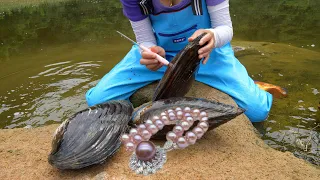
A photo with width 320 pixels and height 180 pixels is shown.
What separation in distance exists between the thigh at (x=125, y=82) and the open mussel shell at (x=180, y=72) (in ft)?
2.64

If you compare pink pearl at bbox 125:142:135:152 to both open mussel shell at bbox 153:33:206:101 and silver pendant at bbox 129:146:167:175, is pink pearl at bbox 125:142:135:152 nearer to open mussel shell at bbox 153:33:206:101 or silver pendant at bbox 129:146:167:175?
silver pendant at bbox 129:146:167:175

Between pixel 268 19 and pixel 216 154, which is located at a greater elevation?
pixel 216 154

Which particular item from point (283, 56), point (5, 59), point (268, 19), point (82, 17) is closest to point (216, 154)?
point (283, 56)

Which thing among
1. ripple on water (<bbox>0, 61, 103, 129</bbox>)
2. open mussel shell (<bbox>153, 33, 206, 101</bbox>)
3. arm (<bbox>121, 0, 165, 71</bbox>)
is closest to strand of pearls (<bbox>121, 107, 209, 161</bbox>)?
open mussel shell (<bbox>153, 33, 206, 101</bbox>)

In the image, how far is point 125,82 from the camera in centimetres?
296

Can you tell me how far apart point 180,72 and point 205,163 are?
58 cm

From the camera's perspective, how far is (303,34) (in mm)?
6266

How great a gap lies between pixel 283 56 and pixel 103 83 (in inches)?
108

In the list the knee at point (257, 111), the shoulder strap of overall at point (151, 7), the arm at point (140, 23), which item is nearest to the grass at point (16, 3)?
the arm at point (140, 23)

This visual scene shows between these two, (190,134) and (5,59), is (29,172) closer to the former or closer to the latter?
(190,134)

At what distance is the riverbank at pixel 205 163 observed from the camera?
1.58 meters

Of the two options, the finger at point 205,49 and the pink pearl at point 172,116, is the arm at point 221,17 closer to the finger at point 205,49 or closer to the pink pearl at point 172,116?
the finger at point 205,49

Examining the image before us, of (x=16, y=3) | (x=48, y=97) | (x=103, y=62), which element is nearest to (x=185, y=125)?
(x=48, y=97)

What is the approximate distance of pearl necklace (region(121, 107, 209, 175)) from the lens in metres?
1.55
